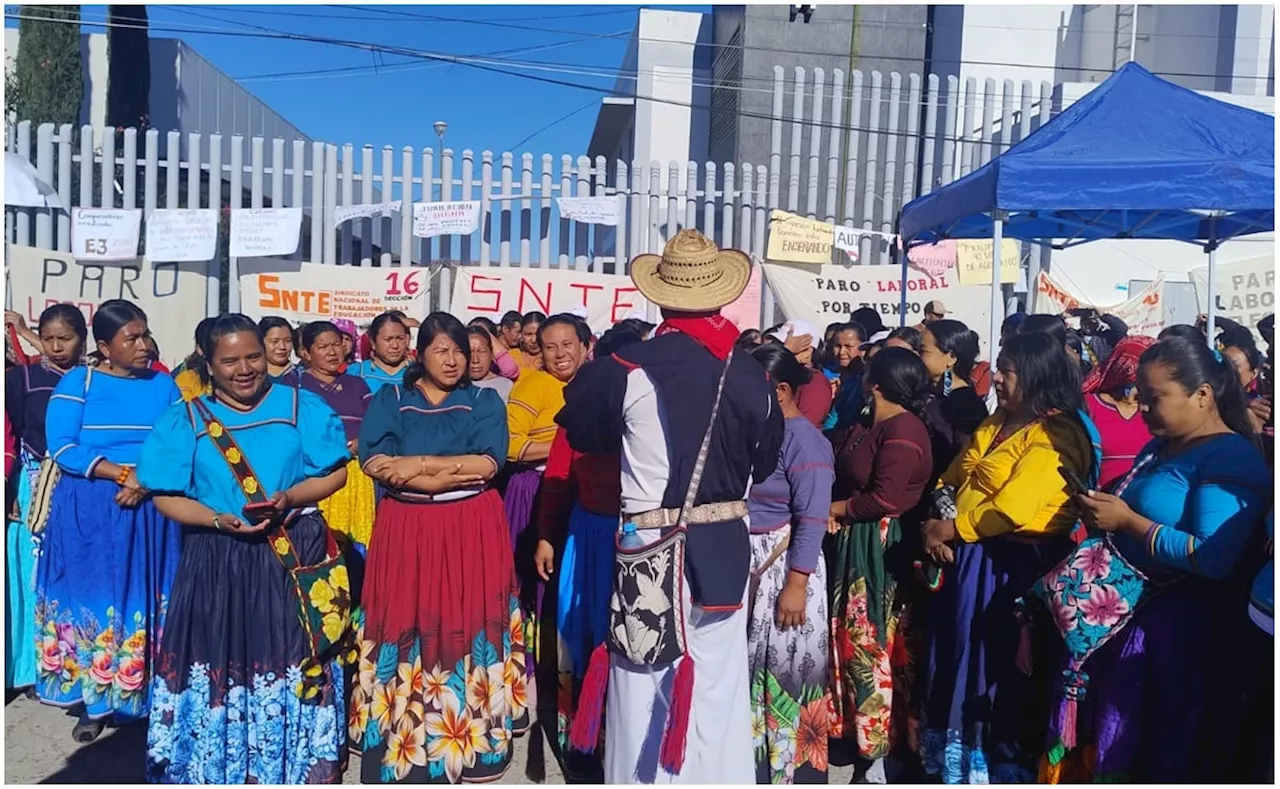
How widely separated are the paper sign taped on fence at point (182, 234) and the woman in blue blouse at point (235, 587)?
6.59 meters

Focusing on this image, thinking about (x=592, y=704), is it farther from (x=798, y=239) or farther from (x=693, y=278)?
(x=798, y=239)

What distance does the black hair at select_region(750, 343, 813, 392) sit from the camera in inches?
137

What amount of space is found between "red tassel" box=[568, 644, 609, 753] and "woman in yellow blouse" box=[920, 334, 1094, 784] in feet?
4.29

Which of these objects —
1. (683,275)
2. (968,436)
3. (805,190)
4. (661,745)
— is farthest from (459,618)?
(805,190)

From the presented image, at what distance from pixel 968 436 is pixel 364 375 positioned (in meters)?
3.16

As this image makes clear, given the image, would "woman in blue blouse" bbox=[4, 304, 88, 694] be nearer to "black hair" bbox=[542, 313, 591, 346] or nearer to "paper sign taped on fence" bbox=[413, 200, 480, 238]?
"black hair" bbox=[542, 313, 591, 346]

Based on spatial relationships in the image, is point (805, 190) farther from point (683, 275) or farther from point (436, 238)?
point (683, 275)

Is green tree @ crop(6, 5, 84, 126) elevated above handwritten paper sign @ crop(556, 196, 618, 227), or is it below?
above

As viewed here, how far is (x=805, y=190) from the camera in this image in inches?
434

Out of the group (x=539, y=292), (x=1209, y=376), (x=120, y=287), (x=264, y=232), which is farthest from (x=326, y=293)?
(x=1209, y=376)

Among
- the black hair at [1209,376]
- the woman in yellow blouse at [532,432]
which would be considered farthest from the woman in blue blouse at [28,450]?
the black hair at [1209,376]

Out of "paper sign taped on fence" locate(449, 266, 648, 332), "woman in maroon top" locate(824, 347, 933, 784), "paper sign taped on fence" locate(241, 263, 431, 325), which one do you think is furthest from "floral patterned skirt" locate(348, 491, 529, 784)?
"paper sign taped on fence" locate(241, 263, 431, 325)

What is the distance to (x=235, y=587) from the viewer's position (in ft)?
10.7

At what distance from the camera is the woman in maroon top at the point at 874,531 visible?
371cm
